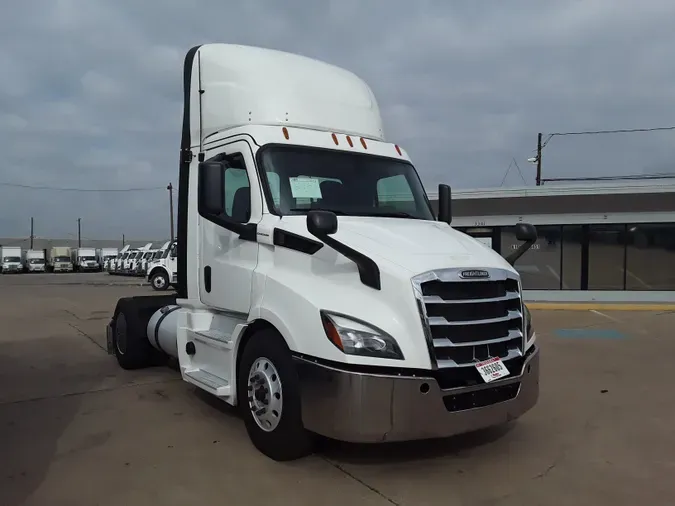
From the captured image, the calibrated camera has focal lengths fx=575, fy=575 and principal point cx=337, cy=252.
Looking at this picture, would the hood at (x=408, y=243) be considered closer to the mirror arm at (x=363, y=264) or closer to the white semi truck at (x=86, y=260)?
the mirror arm at (x=363, y=264)

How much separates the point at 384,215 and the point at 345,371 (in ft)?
5.95

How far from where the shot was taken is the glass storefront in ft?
59.9

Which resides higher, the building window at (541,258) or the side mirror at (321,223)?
the side mirror at (321,223)

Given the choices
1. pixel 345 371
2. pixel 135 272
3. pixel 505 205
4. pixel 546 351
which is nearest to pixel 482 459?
pixel 345 371

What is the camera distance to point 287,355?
4309mm

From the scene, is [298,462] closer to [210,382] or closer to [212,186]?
[210,382]

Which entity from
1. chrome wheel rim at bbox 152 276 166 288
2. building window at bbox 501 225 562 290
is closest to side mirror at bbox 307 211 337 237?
building window at bbox 501 225 562 290

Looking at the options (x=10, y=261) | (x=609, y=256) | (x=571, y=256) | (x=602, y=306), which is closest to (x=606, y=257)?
(x=609, y=256)

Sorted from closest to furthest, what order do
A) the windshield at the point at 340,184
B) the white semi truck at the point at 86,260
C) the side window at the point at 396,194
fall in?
the windshield at the point at 340,184, the side window at the point at 396,194, the white semi truck at the point at 86,260

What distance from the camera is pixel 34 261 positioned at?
2384 inches

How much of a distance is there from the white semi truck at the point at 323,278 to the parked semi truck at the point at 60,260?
6095 cm

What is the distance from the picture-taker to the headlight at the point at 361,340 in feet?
12.8

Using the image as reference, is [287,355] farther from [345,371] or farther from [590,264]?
[590,264]

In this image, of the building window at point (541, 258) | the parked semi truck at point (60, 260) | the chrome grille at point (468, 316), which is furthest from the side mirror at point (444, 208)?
→ the parked semi truck at point (60, 260)
